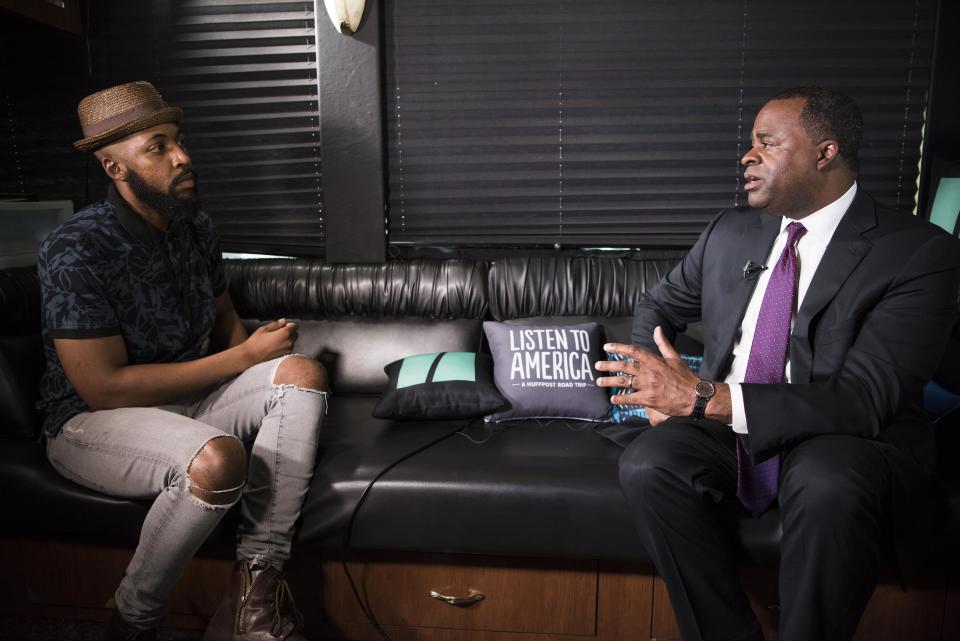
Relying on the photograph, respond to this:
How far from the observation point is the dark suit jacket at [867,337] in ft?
5.25

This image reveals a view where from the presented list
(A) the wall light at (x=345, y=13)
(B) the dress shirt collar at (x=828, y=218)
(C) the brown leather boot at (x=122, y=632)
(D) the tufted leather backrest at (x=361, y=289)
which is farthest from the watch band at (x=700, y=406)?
(A) the wall light at (x=345, y=13)

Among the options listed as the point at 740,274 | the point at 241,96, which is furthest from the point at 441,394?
the point at 241,96

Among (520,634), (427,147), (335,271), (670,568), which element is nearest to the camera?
(670,568)

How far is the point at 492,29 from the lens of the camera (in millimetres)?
2836

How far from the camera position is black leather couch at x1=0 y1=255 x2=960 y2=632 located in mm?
1794

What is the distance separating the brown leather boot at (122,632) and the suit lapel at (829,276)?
167cm

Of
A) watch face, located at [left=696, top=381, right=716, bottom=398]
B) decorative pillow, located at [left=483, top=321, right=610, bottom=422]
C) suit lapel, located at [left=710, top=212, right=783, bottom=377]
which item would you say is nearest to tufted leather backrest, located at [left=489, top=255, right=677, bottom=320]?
decorative pillow, located at [left=483, top=321, right=610, bottom=422]

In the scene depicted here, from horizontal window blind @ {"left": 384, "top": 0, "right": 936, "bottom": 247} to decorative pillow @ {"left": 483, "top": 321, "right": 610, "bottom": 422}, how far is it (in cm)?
73

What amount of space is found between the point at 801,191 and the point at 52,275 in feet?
6.19

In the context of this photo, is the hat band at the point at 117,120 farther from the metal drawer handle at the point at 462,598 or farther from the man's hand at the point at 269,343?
the metal drawer handle at the point at 462,598

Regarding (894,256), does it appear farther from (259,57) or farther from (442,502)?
(259,57)

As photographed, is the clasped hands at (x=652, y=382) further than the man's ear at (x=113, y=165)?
No

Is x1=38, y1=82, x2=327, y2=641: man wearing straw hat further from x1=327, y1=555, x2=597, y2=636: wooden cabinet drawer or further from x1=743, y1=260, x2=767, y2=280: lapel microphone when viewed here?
x1=743, y1=260, x2=767, y2=280: lapel microphone

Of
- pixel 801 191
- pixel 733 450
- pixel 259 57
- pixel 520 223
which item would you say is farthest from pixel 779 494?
pixel 259 57
